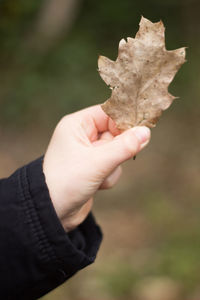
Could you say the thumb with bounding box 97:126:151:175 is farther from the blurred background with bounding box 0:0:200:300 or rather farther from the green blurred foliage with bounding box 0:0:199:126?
the green blurred foliage with bounding box 0:0:199:126

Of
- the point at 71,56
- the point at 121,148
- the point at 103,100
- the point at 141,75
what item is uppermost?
the point at 141,75

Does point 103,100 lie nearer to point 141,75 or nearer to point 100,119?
point 100,119

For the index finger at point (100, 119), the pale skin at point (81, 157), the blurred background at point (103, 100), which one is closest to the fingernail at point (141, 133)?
the pale skin at point (81, 157)

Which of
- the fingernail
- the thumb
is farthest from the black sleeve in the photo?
the fingernail

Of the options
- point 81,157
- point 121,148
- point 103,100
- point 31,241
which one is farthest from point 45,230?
point 103,100

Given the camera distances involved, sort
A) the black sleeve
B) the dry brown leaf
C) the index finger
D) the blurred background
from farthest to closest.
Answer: the blurred background, the index finger, the black sleeve, the dry brown leaf

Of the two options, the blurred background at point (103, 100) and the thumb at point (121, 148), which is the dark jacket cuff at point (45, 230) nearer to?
the thumb at point (121, 148)
